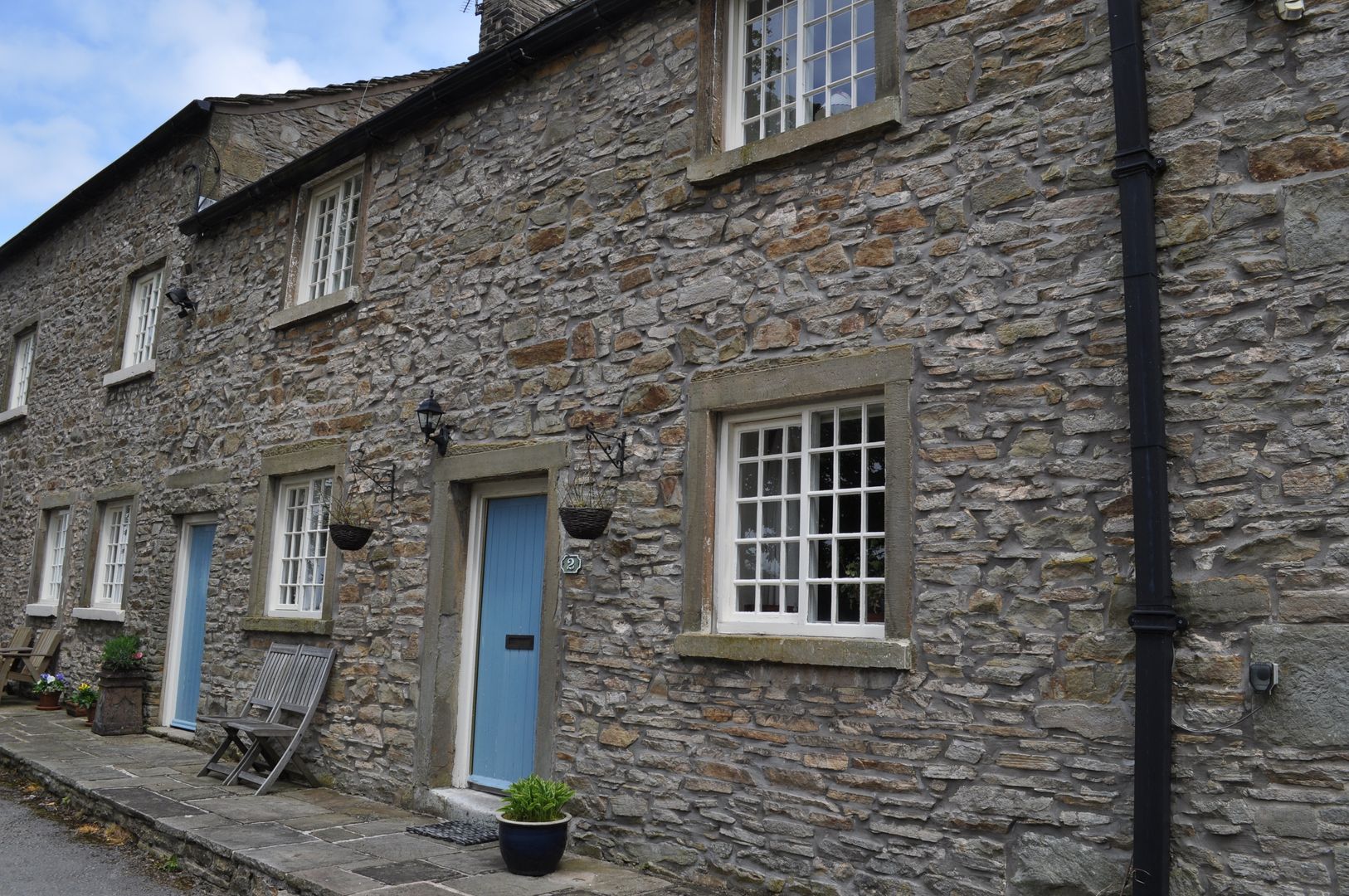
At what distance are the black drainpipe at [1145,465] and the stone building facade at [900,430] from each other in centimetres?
10

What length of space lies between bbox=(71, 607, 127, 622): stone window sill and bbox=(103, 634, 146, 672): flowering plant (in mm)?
838

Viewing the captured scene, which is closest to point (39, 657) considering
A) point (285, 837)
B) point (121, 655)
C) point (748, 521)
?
point (121, 655)

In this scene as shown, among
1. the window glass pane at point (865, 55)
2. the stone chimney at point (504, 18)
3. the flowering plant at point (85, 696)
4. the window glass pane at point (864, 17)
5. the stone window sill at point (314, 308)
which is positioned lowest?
the flowering plant at point (85, 696)

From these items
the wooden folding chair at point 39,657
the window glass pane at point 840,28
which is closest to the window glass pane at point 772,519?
the window glass pane at point 840,28

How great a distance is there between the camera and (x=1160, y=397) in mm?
4352

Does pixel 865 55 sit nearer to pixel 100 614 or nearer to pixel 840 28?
pixel 840 28

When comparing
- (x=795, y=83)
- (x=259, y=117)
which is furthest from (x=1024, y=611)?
(x=259, y=117)

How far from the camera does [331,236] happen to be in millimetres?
9656

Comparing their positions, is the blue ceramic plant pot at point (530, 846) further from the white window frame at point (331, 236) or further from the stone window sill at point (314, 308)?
the white window frame at point (331, 236)

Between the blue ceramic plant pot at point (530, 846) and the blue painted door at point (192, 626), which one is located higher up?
the blue painted door at point (192, 626)

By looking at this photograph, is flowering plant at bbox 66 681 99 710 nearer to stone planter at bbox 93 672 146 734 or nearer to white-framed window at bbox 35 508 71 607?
stone planter at bbox 93 672 146 734

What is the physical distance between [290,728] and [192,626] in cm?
320

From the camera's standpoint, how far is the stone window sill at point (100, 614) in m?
11.6

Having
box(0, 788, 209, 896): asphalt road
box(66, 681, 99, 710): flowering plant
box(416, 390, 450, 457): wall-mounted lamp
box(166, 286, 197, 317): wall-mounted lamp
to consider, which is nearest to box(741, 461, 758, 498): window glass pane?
box(416, 390, 450, 457): wall-mounted lamp
